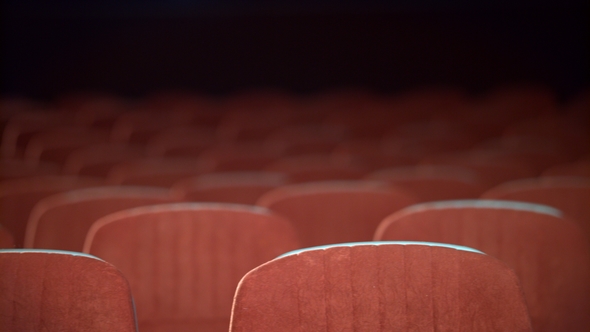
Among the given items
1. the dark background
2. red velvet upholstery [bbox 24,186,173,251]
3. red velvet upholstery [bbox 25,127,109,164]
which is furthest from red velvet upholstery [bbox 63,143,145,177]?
the dark background

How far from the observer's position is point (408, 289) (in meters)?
1.14

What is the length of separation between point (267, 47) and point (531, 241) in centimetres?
838

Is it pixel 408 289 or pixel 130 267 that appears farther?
pixel 130 267

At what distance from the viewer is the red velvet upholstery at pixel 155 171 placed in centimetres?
287

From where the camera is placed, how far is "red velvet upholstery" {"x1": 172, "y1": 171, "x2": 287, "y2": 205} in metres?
2.47

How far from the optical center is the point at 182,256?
168 cm

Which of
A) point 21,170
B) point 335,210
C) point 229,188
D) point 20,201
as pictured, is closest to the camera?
point 335,210

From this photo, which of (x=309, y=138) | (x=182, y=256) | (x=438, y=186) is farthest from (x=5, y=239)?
(x=309, y=138)

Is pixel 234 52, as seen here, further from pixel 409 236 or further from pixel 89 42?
pixel 409 236

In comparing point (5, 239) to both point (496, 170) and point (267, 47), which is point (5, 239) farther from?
point (267, 47)

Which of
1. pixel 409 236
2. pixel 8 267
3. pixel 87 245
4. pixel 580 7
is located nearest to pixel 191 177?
pixel 87 245

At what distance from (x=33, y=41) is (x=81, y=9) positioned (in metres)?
0.84

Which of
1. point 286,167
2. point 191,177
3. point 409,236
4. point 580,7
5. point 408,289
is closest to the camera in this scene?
point 408,289

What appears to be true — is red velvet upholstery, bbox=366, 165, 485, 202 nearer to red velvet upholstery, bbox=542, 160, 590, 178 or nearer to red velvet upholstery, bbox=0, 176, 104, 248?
red velvet upholstery, bbox=542, 160, 590, 178
